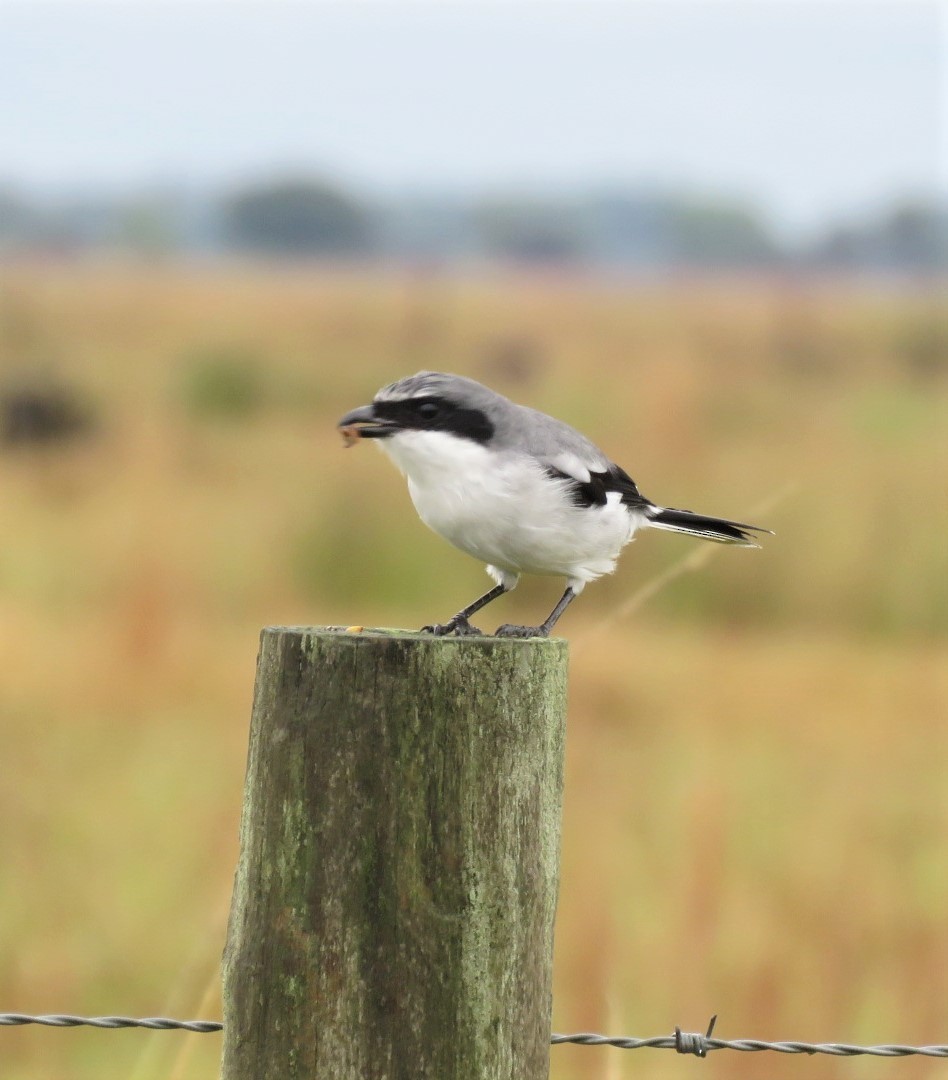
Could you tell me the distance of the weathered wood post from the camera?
2.55 m

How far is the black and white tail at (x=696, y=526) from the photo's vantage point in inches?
192

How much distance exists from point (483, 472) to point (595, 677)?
919 cm

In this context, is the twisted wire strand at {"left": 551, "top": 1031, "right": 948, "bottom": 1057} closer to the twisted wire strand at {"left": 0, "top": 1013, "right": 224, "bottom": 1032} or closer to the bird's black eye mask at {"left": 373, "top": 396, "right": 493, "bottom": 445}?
the twisted wire strand at {"left": 0, "top": 1013, "right": 224, "bottom": 1032}

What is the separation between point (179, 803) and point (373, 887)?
7406 mm

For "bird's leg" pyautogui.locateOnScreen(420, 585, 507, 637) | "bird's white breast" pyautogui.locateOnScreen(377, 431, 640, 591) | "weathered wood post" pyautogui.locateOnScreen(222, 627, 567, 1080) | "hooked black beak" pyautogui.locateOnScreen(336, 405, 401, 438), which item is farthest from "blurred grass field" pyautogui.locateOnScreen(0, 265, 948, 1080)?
"hooked black beak" pyautogui.locateOnScreen(336, 405, 401, 438)

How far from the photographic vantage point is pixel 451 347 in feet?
114

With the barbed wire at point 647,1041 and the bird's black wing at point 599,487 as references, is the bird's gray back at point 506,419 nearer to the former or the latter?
the bird's black wing at point 599,487

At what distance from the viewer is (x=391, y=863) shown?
2.55 meters

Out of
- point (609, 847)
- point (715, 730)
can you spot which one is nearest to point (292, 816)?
point (609, 847)

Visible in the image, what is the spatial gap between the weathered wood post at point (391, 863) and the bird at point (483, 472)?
3.64 ft

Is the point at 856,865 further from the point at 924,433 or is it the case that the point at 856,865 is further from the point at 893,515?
the point at 924,433

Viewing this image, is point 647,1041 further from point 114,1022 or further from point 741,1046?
point 114,1022

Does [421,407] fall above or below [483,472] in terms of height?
above

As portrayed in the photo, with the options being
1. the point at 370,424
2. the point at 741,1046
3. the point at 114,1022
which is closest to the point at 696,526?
the point at 370,424
